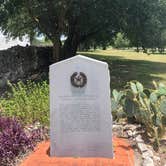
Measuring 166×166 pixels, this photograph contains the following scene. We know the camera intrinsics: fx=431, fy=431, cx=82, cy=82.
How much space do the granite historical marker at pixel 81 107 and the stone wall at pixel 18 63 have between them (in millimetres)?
10333

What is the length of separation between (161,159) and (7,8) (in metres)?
12.4

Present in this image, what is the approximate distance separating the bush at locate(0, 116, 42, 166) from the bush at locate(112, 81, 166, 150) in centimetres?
162

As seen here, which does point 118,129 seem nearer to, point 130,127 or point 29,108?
point 130,127

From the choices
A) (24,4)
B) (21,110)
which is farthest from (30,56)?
(21,110)

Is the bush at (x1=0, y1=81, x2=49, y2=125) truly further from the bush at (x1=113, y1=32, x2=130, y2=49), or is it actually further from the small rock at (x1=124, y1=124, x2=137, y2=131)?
the bush at (x1=113, y1=32, x2=130, y2=49)

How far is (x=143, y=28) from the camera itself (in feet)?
58.2

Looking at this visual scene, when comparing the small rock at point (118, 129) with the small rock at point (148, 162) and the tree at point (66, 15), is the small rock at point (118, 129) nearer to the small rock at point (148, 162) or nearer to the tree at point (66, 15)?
the small rock at point (148, 162)

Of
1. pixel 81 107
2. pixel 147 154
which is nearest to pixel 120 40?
pixel 147 154

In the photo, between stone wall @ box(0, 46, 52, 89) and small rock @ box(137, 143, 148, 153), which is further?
stone wall @ box(0, 46, 52, 89)

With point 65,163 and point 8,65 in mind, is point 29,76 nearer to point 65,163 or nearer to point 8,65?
point 8,65

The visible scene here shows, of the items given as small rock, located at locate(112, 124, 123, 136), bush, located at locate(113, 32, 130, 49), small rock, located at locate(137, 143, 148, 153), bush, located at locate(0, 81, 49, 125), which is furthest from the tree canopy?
small rock, located at locate(137, 143, 148, 153)

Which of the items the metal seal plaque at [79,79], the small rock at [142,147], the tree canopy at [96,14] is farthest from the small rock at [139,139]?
the tree canopy at [96,14]

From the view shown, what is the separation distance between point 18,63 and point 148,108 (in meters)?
12.2

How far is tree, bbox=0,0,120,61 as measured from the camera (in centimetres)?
1641
